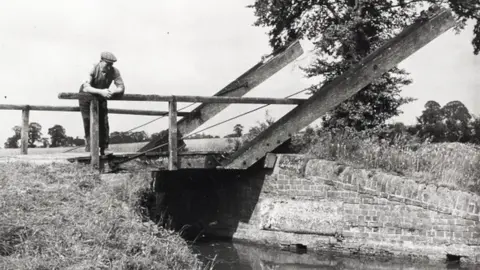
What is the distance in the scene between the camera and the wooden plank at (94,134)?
7.95 m

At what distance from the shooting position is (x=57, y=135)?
2312 centimetres

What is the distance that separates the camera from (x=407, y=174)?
10484 mm

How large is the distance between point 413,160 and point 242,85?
3611 mm

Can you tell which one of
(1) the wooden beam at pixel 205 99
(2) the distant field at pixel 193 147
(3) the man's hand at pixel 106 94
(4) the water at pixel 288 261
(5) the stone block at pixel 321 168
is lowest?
(4) the water at pixel 288 261

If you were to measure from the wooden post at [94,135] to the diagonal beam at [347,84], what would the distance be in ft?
11.4

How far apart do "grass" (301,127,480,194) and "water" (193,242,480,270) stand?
59.3 inches

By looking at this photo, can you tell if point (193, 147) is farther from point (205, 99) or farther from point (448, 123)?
point (448, 123)

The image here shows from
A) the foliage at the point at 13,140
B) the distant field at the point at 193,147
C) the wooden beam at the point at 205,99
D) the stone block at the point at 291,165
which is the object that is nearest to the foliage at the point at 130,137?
the distant field at the point at 193,147

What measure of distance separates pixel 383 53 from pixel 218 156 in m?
3.70

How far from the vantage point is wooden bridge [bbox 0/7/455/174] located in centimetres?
1040

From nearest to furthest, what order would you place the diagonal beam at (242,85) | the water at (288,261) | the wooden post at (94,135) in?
the wooden post at (94,135)
the water at (288,261)
the diagonal beam at (242,85)

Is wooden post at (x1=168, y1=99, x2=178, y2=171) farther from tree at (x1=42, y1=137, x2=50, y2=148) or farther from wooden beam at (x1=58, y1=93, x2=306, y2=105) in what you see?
tree at (x1=42, y1=137, x2=50, y2=148)

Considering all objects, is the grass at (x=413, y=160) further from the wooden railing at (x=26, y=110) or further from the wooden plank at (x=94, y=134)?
the wooden plank at (x=94, y=134)

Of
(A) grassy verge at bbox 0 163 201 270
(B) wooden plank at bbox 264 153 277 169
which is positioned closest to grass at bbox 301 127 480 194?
(B) wooden plank at bbox 264 153 277 169
